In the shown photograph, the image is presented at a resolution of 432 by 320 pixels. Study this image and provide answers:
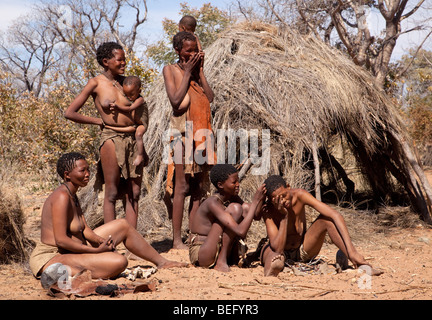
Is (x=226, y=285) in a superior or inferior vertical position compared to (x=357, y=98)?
inferior

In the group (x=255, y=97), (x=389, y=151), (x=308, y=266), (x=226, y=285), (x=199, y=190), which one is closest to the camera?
(x=226, y=285)

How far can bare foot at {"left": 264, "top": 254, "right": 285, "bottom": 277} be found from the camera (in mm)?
4199

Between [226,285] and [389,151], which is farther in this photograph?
[389,151]

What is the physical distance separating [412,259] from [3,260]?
3.86 m

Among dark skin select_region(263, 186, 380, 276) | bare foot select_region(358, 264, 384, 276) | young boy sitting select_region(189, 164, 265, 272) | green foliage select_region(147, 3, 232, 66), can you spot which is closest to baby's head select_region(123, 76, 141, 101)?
young boy sitting select_region(189, 164, 265, 272)

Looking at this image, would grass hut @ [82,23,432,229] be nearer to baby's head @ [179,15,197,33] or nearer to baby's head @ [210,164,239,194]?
baby's head @ [179,15,197,33]

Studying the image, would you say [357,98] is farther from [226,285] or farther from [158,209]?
[226,285]

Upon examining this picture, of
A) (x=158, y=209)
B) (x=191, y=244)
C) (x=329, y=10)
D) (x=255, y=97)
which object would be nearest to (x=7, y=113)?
(x=158, y=209)

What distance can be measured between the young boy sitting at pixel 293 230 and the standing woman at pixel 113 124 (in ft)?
4.43

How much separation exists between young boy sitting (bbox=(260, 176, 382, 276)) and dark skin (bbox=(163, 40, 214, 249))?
1046 millimetres

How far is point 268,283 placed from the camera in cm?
397

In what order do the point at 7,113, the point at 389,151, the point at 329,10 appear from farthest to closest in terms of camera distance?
the point at 329,10 < the point at 7,113 < the point at 389,151

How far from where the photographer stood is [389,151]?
289 inches

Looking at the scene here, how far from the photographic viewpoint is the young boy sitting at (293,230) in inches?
165
